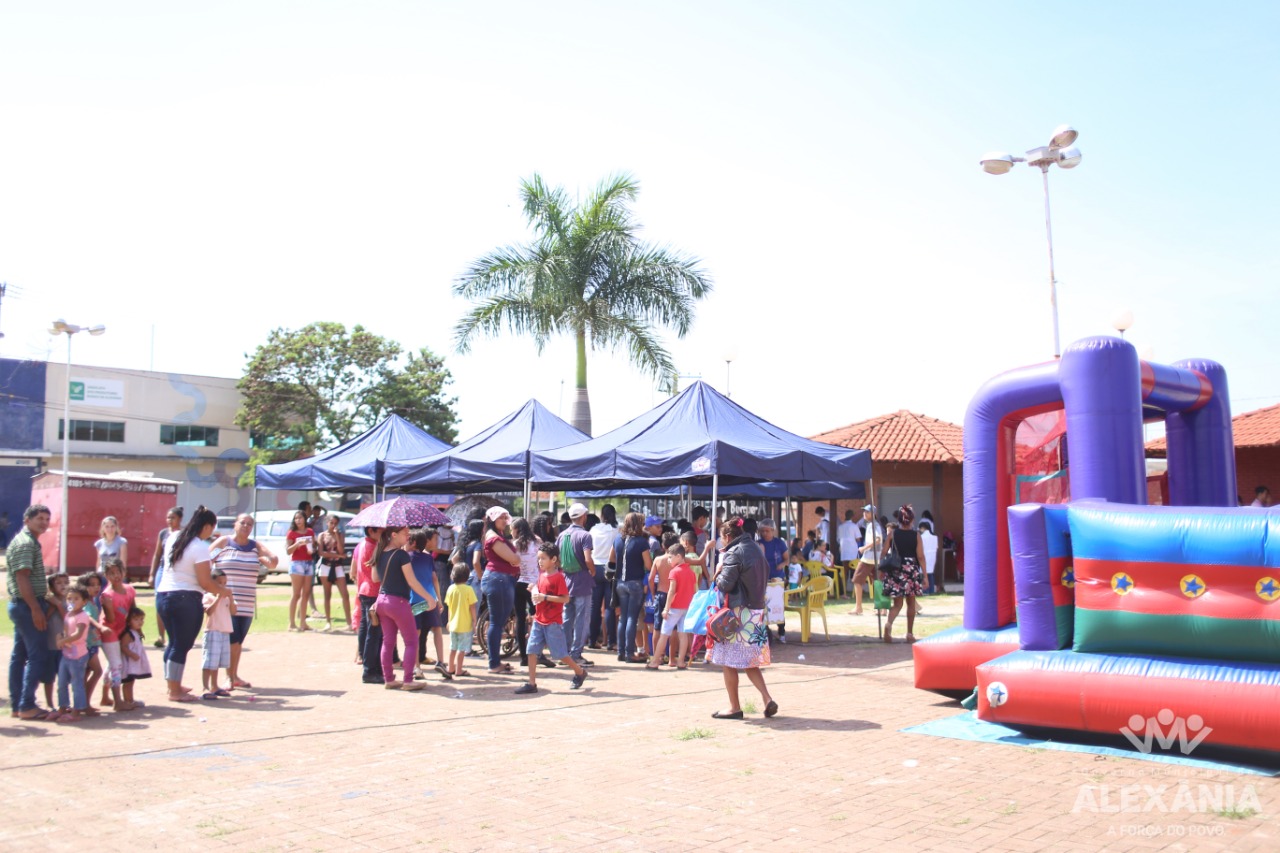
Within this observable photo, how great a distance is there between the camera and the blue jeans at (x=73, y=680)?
8250 millimetres

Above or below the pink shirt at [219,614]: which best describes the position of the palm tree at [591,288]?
above

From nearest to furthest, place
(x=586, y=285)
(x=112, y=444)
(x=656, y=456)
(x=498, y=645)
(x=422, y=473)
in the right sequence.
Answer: (x=498, y=645), (x=656, y=456), (x=422, y=473), (x=586, y=285), (x=112, y=444)

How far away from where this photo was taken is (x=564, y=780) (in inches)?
251

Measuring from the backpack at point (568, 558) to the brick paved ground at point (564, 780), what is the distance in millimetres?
1660

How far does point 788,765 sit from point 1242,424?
23107mm

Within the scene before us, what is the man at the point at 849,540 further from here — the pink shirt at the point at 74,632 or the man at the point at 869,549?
the pink shirt at the point at 74,632

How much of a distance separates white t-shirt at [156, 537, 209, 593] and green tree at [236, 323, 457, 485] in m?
33.7

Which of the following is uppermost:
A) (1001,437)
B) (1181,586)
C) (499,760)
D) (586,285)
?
(586,285)

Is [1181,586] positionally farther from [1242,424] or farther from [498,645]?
[1242,424]

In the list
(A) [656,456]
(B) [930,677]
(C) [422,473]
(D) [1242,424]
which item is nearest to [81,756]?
(B) [930,677]


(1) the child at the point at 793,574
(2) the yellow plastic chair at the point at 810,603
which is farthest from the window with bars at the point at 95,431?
(2) the yellow plastic chair at the point at 810,603

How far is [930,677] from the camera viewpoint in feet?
28.9

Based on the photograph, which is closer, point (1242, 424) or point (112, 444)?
point (1242, 424)

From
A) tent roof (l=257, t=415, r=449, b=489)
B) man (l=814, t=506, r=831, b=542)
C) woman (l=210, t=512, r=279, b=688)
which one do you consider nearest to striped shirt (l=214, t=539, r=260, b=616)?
woman (l=210, t=512, r=279, b=688)
